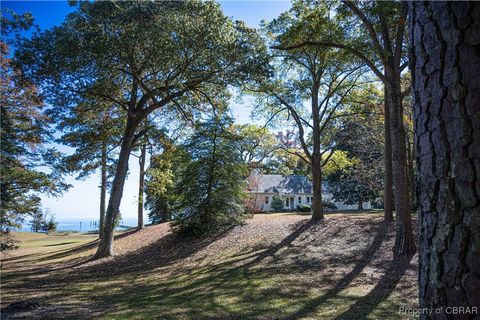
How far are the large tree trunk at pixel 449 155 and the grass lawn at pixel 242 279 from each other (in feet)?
14.2

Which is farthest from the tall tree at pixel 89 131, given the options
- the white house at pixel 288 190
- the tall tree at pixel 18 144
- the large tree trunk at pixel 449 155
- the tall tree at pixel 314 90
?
the white house at pixel 288 190

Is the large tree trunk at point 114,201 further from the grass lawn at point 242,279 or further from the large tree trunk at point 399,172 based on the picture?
the large tree trunk at point 399,172

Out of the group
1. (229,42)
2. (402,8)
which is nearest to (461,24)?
(402,8)

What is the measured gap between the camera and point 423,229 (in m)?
1.65

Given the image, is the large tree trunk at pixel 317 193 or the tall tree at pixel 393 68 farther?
the large tree trunk at pixel 317 193

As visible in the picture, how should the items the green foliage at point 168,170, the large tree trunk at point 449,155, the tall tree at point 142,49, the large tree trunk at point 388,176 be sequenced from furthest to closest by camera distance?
the green foliage at point 168,170
the large tree trunk at point 388,176
the tall tree at point 142,49
the large tree trunk at point 449,155

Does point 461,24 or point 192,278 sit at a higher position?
point 461,24

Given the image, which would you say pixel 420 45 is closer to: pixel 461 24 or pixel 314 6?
pixel 461 24

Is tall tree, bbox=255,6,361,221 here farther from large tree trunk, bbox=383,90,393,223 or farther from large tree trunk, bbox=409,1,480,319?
large tree trunk, bbox=409,1,480,319

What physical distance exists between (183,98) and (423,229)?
1469cm

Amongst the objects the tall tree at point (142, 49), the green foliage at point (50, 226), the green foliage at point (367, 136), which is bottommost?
the green foliage at point (50, 226)

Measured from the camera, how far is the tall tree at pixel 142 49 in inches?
443

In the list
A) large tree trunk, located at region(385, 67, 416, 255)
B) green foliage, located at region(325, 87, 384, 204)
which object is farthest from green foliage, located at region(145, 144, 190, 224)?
large tree trunk, located at region(385, 67, 416, 255)

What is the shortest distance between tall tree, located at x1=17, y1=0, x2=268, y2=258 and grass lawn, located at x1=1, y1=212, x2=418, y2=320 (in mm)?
6477
